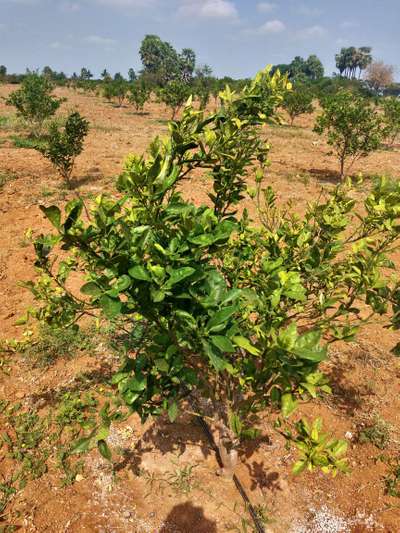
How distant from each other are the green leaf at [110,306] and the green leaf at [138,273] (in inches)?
4.3

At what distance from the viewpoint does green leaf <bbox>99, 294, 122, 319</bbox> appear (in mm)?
1181

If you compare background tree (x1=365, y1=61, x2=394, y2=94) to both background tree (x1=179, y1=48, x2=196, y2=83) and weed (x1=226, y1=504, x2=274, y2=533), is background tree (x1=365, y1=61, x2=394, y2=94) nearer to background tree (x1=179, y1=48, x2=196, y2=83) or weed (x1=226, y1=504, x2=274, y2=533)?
background tree (x1=179, y1=48, x2=196, y2=83)

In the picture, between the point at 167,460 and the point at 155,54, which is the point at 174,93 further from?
the point at 155,54

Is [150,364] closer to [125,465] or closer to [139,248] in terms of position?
[139,248]

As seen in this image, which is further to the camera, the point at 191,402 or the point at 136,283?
the point at 191,402

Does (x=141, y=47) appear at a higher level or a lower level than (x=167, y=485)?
higher

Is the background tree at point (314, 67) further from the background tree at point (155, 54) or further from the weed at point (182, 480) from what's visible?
the weed at point (182, 480)

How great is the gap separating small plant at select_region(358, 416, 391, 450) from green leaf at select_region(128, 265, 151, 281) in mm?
2989

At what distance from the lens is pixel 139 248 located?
1.29 meters

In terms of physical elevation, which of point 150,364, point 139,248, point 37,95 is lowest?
point 150,364

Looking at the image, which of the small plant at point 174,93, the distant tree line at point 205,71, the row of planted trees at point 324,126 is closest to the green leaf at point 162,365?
the row of planted trees at point 324,126

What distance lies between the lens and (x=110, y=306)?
120 cm

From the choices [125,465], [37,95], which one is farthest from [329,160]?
[125,465]

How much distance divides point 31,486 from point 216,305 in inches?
98.7
